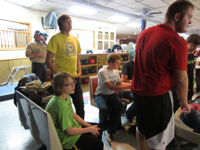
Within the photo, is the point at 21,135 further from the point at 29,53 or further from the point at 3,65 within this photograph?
the point at 3,65

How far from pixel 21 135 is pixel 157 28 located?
2.12 m

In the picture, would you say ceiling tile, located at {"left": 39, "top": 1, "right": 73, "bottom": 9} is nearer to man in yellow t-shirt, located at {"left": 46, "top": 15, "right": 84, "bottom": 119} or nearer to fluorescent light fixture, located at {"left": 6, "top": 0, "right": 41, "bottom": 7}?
fluorescent light fixture, located at {"left": 6, "top": 0, "right": 41, "bottom": 7}

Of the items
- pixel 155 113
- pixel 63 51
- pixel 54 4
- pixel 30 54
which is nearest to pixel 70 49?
pixel 63 51

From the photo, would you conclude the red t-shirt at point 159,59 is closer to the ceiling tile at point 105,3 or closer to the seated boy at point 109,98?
the seated boy at point 109,98

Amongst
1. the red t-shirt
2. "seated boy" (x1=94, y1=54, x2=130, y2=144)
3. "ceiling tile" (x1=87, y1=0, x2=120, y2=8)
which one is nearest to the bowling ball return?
the red t-shirt

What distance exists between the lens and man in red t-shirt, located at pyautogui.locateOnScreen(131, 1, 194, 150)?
871mm

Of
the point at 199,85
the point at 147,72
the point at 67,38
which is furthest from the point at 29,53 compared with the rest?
the point at 199,85

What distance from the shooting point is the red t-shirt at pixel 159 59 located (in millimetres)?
860

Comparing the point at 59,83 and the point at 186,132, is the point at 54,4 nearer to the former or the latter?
the point at 59,83

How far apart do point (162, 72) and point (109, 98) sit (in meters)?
1.01

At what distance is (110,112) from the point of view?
1741 mm

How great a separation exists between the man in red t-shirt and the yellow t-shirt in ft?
2.93

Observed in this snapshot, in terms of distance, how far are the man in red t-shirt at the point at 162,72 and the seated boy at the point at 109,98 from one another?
666 mm

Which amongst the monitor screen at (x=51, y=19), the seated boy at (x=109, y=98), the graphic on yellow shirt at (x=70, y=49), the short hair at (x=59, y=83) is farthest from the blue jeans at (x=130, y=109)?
A: the monitor screen at (x=51, y=19)
